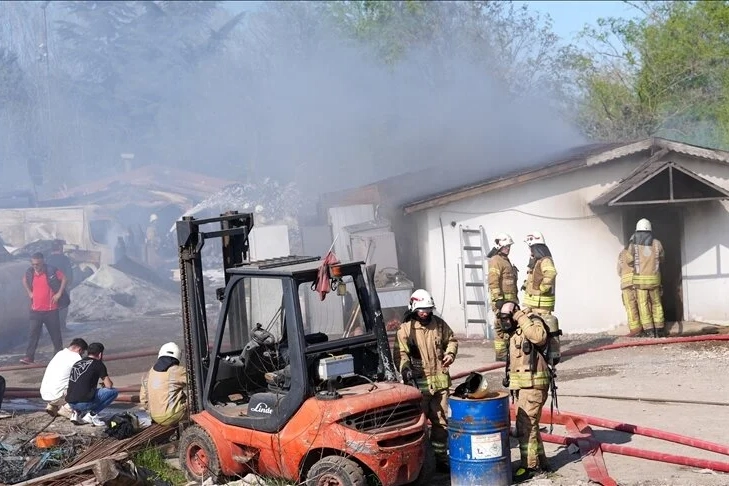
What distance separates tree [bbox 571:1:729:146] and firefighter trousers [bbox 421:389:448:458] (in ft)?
69.2

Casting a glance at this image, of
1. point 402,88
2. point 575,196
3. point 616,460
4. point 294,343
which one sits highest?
point 402,88

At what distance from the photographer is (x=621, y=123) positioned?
29703 mm

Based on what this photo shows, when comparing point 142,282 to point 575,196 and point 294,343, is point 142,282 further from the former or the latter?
point 294,343

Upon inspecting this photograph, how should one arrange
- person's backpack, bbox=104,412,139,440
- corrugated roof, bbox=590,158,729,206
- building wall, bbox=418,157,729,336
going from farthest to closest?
building wall, bbox=418,157,729,336
corrugated roof, bbox=590,158,729,206
person's backpack, bbox=104,412,139,440

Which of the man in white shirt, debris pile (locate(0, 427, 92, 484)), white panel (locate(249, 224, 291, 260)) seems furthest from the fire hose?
white panel (locate(249, 224, 291, 260))

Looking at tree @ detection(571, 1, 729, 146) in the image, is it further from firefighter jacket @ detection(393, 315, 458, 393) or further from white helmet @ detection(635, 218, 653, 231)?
firefighter jacket @ detection(393, 315, 458, 393)

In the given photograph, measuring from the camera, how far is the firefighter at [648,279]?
1412 cm

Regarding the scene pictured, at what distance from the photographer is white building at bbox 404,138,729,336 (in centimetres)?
1491

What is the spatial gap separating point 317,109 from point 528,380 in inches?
1051

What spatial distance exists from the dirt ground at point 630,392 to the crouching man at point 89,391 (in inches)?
16.1

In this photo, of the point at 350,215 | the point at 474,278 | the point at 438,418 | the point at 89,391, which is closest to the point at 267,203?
the point at 350,215

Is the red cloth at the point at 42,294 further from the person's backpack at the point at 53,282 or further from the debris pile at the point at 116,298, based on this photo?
the debris pile at the point at 116,298

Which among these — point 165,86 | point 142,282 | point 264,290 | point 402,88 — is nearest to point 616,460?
point 264,290

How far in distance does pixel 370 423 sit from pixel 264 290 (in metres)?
6.27
